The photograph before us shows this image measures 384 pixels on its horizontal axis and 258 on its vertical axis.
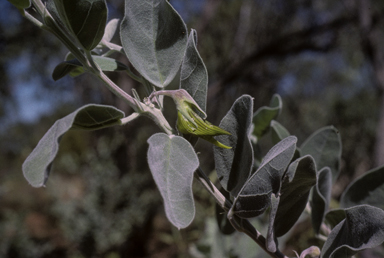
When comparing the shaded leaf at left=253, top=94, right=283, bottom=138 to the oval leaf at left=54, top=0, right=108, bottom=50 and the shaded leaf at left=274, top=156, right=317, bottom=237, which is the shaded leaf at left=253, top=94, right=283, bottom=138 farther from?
the oval leaf at left=54, top=0, right=108, bottom=50

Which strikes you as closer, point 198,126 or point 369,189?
point 198,126

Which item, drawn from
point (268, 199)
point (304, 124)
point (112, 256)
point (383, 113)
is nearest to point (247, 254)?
point (268, 199)

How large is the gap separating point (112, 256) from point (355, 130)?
3.67 metres

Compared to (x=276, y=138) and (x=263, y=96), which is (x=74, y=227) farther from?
(x=276, y=138)

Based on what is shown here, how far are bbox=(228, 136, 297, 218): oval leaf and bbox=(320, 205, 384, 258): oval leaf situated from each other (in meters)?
0.08

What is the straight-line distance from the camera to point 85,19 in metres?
0.31

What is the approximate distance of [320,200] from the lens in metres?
0.42

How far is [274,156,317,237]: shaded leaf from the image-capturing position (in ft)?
1.02

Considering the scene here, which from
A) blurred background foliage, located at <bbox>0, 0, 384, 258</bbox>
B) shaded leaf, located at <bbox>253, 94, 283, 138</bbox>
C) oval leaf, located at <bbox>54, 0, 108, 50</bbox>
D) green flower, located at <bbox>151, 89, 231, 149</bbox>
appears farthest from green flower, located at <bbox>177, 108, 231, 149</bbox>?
blurred background foliage, located at <bbox>0, 0, 384, 258</bbox>

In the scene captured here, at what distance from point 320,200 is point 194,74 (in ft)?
0.80

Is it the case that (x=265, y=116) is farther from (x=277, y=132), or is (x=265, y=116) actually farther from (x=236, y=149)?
(x=236, y=149)

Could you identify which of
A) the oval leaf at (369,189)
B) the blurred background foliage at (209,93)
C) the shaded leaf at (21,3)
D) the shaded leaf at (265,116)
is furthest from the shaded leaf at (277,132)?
the blurred background foliage at (209,93)

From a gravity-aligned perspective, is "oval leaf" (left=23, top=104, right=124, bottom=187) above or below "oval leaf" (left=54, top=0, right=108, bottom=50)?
below

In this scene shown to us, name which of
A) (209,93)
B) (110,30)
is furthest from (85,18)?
(209,93)
